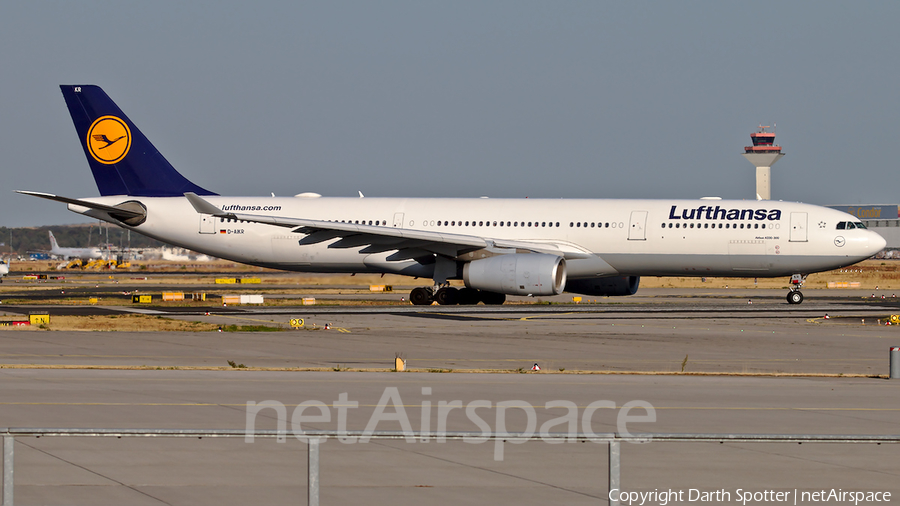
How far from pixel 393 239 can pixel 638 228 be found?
9.20 meters

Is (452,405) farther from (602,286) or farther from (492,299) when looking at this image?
(602,286)

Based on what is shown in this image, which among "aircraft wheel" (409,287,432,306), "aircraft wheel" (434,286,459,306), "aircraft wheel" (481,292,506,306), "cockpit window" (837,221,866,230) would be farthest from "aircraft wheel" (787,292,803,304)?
"aircraft wheel" (409,287,432,306)

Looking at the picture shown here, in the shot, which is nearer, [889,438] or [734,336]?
[889,438]

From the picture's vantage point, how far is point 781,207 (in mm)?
38469

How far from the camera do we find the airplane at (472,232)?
36.8m

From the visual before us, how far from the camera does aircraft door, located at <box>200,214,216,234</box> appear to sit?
42.0m

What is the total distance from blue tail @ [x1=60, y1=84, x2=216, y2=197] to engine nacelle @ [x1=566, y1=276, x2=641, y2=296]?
670 inches

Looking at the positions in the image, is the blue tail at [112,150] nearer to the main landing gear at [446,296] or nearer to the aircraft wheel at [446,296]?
the main landing gear at [446,296]

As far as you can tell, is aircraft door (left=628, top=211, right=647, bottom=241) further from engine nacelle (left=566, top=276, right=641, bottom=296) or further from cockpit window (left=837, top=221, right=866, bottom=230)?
cockpit window (left=837, top=221, right=866, bottom=230)

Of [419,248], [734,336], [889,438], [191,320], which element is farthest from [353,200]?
[889,438]

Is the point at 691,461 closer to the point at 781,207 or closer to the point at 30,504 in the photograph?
the point at 30,504

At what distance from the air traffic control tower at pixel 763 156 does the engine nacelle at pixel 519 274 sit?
168 metres

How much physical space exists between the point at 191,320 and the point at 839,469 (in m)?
24.8

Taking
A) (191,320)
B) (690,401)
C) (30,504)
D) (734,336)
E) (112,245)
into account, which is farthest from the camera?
(112,245)
